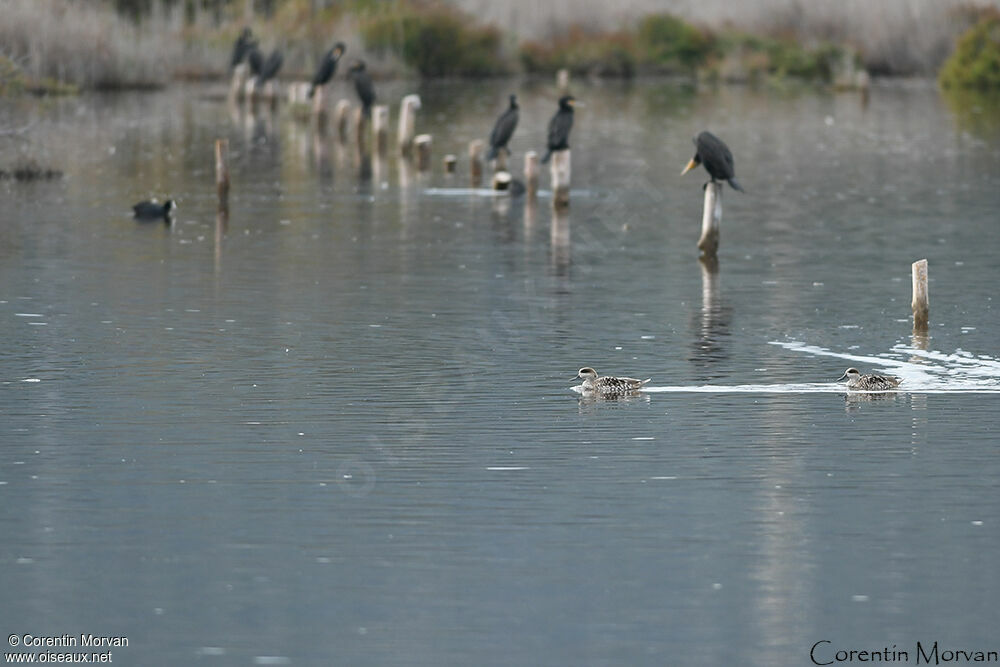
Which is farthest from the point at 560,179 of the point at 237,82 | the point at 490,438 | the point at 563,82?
the point at 563,82

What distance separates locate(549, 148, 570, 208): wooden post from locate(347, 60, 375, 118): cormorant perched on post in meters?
12.0

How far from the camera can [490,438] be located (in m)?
15.1

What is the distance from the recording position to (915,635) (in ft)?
34.7

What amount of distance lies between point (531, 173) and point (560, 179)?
1.04m

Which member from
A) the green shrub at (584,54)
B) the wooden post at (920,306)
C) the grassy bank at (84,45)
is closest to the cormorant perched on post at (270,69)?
the grassy bank at (84,45)

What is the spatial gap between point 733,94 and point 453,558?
191ft

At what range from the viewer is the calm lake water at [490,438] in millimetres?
10977

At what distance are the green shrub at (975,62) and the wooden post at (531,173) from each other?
37.1m

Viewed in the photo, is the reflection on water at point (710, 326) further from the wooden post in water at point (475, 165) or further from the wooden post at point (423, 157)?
the wooden post at point (423, 157)

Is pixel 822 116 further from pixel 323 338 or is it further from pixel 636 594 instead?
pixel 636 594

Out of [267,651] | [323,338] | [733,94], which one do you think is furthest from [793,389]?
[733,94]

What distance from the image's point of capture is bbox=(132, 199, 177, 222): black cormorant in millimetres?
31094

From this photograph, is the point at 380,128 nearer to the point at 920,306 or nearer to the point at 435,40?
the point at 920,306

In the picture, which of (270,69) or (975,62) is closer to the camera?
(270,69)
